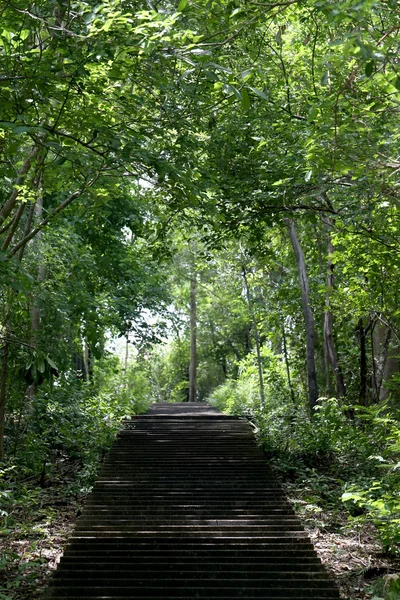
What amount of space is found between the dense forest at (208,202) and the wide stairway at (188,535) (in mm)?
391

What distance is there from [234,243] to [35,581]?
479 inches

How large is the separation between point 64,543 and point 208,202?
402 centimetres

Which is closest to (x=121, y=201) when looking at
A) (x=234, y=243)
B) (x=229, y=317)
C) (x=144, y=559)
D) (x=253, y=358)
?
(x=234, y=243)

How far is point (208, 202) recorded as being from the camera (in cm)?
636

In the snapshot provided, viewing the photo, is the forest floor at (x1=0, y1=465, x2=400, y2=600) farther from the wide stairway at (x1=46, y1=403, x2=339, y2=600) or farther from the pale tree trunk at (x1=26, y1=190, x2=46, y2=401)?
the pale tree trunk at (x1=26, y1=190, x2=46, y2=401)

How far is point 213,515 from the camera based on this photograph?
7609 millimetres

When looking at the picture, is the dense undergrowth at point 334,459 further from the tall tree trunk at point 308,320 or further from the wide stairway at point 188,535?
the tall tree trunk at point 308,320

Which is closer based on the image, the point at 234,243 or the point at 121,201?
the point at 121,201

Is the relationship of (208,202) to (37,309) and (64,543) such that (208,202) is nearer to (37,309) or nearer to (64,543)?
(64,543)

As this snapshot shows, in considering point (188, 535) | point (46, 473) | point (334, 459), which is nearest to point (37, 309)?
point (46, 473)

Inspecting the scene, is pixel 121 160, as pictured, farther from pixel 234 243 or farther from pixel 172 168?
pixel 234 243

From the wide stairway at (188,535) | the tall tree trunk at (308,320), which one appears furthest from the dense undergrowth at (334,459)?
the tall tree trunk at (308,320)

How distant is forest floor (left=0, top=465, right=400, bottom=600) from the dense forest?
1.2 inches

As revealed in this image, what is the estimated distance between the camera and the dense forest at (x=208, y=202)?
5520 millimetres
